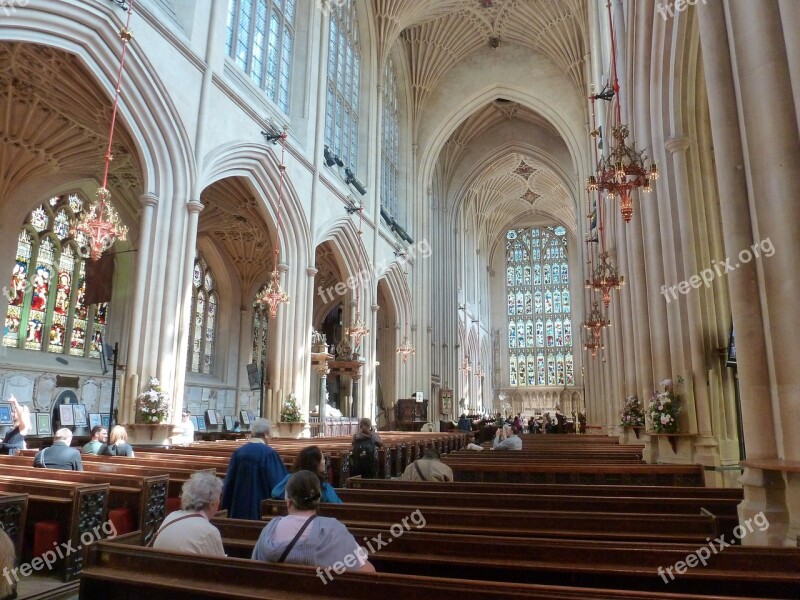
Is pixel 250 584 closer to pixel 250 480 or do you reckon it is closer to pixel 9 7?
pixel 250 480

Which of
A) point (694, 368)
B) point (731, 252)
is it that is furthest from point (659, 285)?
point (731, 252)

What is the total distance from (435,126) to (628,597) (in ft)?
81.1

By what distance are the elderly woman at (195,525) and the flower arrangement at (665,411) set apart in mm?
6161

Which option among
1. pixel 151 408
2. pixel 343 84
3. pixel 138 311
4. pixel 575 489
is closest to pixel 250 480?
pixel 575 489

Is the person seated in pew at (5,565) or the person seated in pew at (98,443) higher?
the person seated in pew at (98,443)

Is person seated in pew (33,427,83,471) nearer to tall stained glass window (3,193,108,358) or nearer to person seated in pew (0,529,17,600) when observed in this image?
person seated in pew (0,529,17,600)

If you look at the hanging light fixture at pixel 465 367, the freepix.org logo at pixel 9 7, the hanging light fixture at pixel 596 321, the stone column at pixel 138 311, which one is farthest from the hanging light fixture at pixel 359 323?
the hanging light fixture at pixel 465 367

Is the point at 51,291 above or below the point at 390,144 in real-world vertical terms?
below

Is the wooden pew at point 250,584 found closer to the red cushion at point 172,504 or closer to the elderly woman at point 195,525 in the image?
the elderly woman at point 195,525

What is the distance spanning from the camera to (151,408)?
902 centimetres

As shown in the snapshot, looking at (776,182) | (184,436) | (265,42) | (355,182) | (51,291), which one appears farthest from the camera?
(355,182)

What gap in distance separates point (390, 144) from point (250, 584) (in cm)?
2207

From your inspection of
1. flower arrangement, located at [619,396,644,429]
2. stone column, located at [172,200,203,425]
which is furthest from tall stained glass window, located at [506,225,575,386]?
stone column, located at [172,200,203,425]

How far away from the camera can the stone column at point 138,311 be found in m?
9.08
